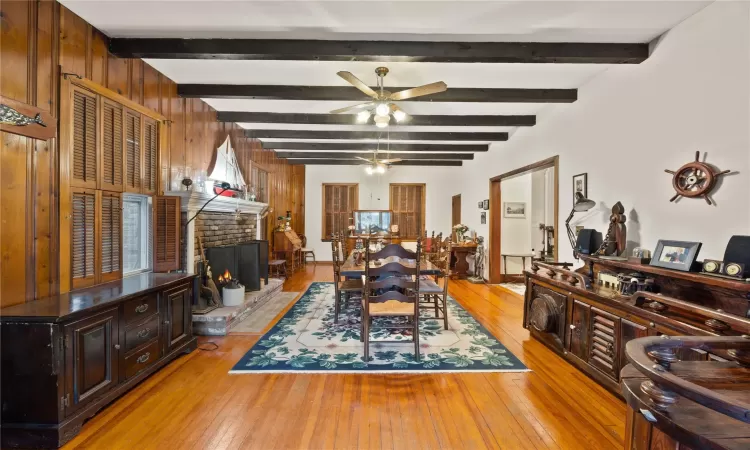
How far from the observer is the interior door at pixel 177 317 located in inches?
111

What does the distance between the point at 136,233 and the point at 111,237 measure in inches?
19.3

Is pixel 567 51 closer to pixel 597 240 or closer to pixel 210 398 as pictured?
pixel 597 240

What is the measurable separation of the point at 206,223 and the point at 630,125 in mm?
4904

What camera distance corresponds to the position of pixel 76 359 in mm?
1950

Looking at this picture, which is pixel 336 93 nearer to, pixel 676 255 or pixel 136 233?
pixel 136 233

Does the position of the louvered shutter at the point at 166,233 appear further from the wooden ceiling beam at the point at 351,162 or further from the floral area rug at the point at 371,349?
the wooden ceiling beam at the point at 351,162

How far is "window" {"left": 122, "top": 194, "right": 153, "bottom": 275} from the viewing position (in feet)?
10.7

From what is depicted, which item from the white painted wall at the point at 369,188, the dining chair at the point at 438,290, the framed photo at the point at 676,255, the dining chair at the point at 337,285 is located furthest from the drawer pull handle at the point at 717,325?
the white painted wall at the point at 369,188

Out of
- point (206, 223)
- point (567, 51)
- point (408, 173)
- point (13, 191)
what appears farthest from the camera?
point (408, 173)

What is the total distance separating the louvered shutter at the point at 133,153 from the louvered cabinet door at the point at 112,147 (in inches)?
2.5

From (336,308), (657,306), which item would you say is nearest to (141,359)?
(336,308)

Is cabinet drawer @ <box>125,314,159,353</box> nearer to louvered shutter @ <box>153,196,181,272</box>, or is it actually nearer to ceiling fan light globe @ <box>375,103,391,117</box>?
louvered shutter @ <box>153,196,181,272</box>

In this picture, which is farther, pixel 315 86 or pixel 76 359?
pixel 315 86

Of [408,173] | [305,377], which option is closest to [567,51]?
[305,377]
